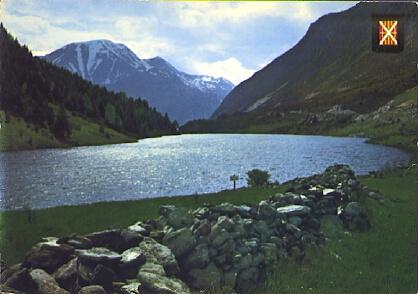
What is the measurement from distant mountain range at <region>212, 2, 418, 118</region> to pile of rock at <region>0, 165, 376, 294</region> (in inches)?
227

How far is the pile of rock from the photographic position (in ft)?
27.4

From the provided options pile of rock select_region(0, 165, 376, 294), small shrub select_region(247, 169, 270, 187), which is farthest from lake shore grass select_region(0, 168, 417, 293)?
small shrub select_region(247, 169, 270, 187)

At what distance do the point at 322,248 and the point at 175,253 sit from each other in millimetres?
5261

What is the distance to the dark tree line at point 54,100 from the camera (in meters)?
10.2

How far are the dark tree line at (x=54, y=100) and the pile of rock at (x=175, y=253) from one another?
4.26 m

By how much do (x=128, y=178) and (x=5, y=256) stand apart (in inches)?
477

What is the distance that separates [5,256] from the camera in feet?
30.5

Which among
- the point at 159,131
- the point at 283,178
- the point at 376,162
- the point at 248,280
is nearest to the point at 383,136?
the point at 376,162

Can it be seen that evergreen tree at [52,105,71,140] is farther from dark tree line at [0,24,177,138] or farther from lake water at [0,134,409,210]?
lake water at [0,134,409,210]

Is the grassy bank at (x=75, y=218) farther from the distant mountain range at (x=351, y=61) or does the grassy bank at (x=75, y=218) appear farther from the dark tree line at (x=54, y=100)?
the distant mountain range at (x=351, y=61)

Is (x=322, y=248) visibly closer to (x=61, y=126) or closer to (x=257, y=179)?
(x=257, y=179)

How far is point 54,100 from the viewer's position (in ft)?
155

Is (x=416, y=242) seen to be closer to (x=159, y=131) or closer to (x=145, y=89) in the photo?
(x=145, y=89)

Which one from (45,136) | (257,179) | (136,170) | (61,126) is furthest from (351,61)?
(136,170)
